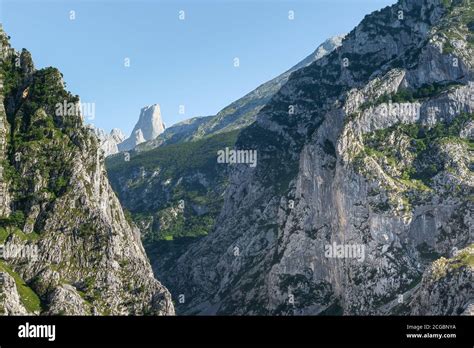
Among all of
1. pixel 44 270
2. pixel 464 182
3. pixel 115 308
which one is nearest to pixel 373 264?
pixel 464 182

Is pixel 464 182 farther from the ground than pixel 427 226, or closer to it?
farther from the ground

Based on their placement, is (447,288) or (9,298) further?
(9,298)

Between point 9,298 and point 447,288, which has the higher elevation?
point 447,288

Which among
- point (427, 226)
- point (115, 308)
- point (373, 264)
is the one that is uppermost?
point (427, 226)

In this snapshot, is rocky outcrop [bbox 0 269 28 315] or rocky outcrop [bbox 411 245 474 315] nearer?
rocky outcrop [bbox 411 245 474 315]

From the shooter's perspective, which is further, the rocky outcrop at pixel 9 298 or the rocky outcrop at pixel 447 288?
the rocky outcrop at pixel 9 298
